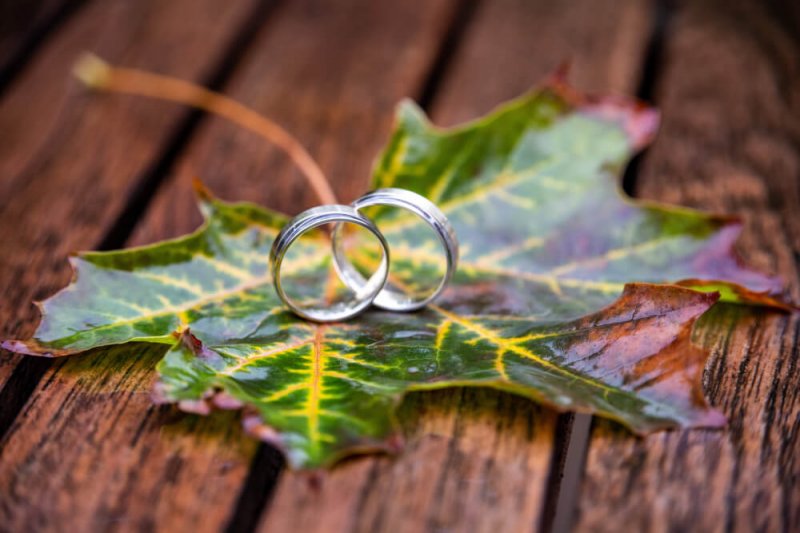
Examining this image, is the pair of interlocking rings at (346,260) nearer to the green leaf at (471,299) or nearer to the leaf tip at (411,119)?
the green leaf at (471,299)

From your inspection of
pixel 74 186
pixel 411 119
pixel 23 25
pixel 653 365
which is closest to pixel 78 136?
pixel 74 186

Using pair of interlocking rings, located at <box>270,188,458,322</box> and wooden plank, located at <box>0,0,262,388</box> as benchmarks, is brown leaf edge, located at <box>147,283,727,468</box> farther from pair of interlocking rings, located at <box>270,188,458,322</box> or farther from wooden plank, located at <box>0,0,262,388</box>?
wooden plank, located at <box>0,0,262,388</box>

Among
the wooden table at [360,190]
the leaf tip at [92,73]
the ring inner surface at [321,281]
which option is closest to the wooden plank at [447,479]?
the wooden table at [360,190]

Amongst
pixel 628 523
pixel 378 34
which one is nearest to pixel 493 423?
pixel 628 523

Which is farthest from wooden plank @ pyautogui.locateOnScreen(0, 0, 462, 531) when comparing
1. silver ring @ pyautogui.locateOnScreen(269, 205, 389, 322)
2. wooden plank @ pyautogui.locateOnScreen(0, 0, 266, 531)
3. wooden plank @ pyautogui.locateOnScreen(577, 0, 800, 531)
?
wooden plank @ pyautogui.locateOnScreen(577, 0, 800, 531)

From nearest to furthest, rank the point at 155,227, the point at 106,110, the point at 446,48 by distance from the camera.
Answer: the point at 155,227, the point at 106,110, the point at 446,48

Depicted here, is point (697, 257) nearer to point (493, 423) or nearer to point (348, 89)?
point (493, 423)

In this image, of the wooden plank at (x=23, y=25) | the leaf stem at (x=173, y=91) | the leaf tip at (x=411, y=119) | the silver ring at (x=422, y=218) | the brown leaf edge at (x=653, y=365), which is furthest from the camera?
the wooden plank at (x=23, y=25)
